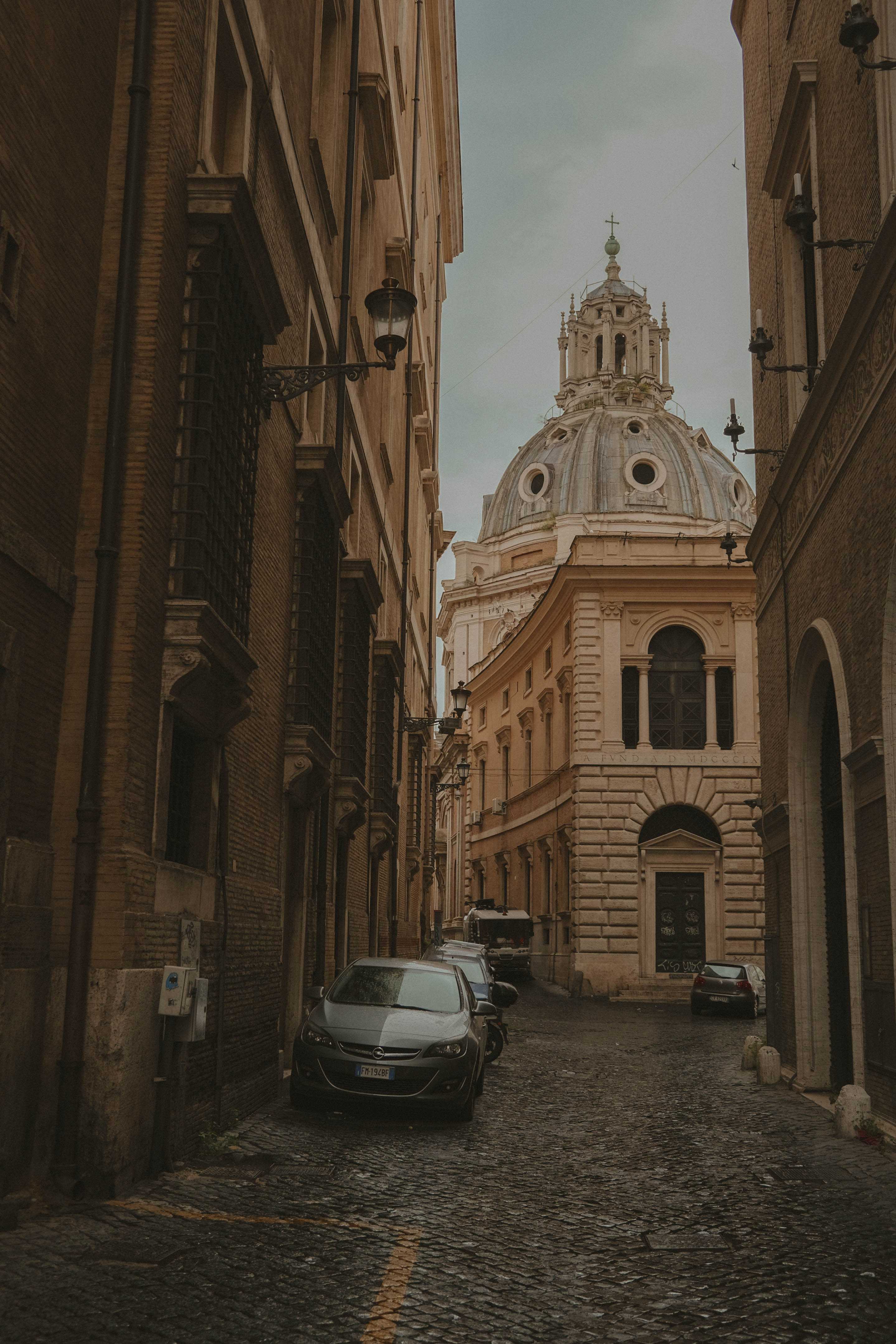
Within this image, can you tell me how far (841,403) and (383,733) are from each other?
12.4 m

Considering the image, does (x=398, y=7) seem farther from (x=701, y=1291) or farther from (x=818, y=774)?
(x=701, y=1291)

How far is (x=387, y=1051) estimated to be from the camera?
1195 centimetres

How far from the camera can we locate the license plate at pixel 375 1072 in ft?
38.7

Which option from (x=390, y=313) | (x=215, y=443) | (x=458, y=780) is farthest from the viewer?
(x=458, y=780)

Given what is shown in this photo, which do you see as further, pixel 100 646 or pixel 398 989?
pixel 398 989

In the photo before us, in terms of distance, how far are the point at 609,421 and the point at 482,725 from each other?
46.8 metres

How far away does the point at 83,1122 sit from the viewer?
7875 millimetres

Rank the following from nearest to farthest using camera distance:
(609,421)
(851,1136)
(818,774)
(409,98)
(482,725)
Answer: (851,1136) < (818,774) < (409,98) < (482,725) < (609,421)

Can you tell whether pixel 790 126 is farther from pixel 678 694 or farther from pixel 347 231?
pixel 678 694

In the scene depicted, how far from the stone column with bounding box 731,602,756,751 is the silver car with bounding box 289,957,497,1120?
92.7ft

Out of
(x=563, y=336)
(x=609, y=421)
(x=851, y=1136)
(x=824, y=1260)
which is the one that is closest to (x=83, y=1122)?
(x=824, y=1260)

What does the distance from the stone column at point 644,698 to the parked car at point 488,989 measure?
15374 mm

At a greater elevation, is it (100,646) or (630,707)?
(630,707)

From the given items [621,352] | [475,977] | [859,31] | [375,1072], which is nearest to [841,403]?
[859,31]
